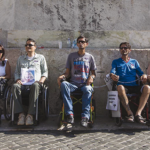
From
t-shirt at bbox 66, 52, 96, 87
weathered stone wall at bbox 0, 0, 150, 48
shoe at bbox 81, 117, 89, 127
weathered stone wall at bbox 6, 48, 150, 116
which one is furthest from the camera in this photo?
weathered stone wall at bbox 0, 0, 150, 48

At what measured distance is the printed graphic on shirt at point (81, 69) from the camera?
12.6ft

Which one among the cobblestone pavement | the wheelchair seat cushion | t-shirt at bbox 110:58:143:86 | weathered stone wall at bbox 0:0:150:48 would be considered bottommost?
the cobblestone pavement

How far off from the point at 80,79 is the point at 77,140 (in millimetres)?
1221

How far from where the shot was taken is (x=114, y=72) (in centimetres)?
396

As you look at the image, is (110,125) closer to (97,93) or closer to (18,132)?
(97,93)

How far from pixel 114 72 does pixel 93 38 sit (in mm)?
1517

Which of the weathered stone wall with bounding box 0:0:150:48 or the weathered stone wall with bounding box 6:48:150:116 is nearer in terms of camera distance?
the weathered stone wall with bounding box 6:48:150:116

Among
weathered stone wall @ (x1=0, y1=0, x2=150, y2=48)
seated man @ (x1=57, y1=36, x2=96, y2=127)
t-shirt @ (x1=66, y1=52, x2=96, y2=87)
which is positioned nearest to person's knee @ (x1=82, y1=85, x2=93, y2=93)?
seated man @ (x1=57, y1=36, x2=96, y2=127)

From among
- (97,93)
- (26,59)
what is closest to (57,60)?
(26,59)

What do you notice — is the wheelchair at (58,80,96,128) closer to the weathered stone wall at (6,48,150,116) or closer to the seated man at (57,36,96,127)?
the seated man at (57,36,96,127)

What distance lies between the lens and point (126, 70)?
4.05 meters

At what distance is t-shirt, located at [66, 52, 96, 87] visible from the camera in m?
3.85

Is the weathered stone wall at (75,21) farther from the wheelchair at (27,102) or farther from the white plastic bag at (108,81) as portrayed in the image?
the wheelchair at (27,102)

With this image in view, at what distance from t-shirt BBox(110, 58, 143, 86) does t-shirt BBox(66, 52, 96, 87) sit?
47cm
